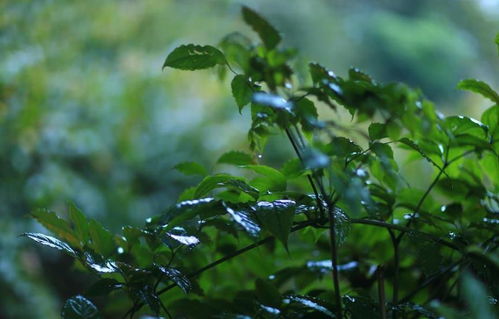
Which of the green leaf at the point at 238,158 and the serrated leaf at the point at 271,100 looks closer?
the serrated leaf at the point at 271,100

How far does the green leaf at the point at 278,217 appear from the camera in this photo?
0.45m

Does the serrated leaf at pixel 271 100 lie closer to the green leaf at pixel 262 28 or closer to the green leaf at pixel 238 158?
the green leaf at pixel 262 28

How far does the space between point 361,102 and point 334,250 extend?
114mm

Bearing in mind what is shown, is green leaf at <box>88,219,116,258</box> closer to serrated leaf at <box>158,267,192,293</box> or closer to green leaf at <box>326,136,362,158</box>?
serrated leaf at <box>158,267,192,293</box>

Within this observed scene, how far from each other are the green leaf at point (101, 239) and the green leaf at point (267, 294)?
137mm

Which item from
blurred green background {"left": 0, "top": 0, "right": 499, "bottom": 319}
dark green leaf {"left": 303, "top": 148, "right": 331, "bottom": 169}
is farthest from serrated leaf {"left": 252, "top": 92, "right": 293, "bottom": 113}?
blurred green background {"left": 0, "top": 0, "right": 499, "bottom": 319}

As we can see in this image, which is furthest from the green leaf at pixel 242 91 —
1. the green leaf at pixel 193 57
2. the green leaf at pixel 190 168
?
the green leaf at pixel 190 168

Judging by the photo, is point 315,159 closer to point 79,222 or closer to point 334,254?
point 334,254

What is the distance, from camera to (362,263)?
2.48 ft

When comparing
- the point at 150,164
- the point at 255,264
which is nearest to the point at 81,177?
the point at 150,164

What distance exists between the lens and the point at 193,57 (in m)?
0.51

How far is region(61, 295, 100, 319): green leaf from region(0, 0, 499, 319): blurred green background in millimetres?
1755

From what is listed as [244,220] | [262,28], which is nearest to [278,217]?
[244,220]

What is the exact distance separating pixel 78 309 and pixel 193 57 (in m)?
0.22
